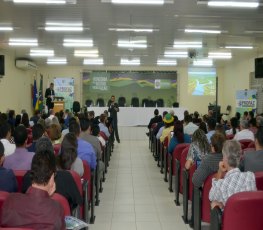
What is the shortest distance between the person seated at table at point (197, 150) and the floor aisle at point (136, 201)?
0.84 metres

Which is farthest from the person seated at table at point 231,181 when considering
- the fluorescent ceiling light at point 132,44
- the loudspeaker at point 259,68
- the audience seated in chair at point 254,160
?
the fluorescent ceiling light at point 132,44

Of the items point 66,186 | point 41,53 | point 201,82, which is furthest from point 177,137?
point 201,82

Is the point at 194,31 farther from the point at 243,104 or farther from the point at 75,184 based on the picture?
the point at 75,184

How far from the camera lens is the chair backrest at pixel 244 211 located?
280cm

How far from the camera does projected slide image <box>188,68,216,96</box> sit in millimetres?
23656

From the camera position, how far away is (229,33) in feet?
38.9

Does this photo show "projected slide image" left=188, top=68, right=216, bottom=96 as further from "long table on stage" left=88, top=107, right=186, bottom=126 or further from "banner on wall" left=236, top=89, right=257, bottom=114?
"banner on wall" left=236, top=89, right=257, bottom=114

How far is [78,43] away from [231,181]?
1168cm

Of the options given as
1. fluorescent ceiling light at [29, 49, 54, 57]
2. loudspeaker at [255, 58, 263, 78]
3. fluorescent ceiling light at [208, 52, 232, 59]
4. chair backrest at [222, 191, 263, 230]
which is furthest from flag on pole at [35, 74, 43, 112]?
chair backrest at [222, 191, 263, 230]

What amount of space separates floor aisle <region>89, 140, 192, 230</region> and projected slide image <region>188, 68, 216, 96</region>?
1429 cm

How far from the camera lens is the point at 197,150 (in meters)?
5.31

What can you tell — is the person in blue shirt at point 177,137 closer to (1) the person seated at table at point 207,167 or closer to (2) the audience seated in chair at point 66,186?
(1) the person seated at table at point 207,167

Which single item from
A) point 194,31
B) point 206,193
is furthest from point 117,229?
point 194,31

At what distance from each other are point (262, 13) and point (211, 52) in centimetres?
743
